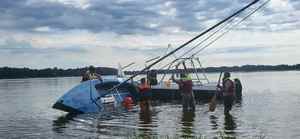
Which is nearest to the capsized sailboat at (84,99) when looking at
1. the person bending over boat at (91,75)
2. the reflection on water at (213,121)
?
the person bending over boat at (91,75)

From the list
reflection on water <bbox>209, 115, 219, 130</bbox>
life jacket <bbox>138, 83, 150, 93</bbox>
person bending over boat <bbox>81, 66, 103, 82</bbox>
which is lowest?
reflection on water <bbox>209, 115, 219, 130</bbox>

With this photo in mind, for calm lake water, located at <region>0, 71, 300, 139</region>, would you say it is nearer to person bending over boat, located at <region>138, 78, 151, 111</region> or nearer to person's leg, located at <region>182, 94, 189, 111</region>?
person bending over boat, located at <region>138, 78, 151, 111</region>

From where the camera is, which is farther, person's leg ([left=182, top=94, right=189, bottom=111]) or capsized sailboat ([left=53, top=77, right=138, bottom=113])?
person's leg ([left=182, top=94, right=189, bottom=111])

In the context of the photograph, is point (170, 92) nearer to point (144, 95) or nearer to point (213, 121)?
point (144, 95)

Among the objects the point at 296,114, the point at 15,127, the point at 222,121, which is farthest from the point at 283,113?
the point at 15,127

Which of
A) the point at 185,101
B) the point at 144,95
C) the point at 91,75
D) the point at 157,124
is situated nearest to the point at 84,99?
the point at 91,75

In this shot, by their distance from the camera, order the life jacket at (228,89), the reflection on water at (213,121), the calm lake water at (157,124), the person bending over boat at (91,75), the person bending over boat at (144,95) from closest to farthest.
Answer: the calm lake water at (157,124) → the reflection on water at (213,121) → the life jacket at (228,89) → the person bending over boat at (144,95) → the person bending over boat at (91,75)

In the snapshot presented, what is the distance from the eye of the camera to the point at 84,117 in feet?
73.2

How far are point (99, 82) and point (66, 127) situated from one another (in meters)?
7.64

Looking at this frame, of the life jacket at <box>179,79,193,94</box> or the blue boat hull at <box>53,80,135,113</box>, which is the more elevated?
the life jacket at <box>179,79,193,94</box>

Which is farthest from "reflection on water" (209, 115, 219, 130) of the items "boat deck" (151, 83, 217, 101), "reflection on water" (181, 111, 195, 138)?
"boat deck" (151, 83, 217, 101)

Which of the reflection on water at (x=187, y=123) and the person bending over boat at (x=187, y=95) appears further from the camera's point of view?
the person bending over boat at (x=187, y=95)

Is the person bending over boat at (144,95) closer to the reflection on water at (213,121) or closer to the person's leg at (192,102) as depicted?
the person's leg at (192,102)

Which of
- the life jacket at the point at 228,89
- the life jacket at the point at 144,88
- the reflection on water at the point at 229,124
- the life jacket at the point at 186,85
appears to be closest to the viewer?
the reflection on water at the point at 229,124
